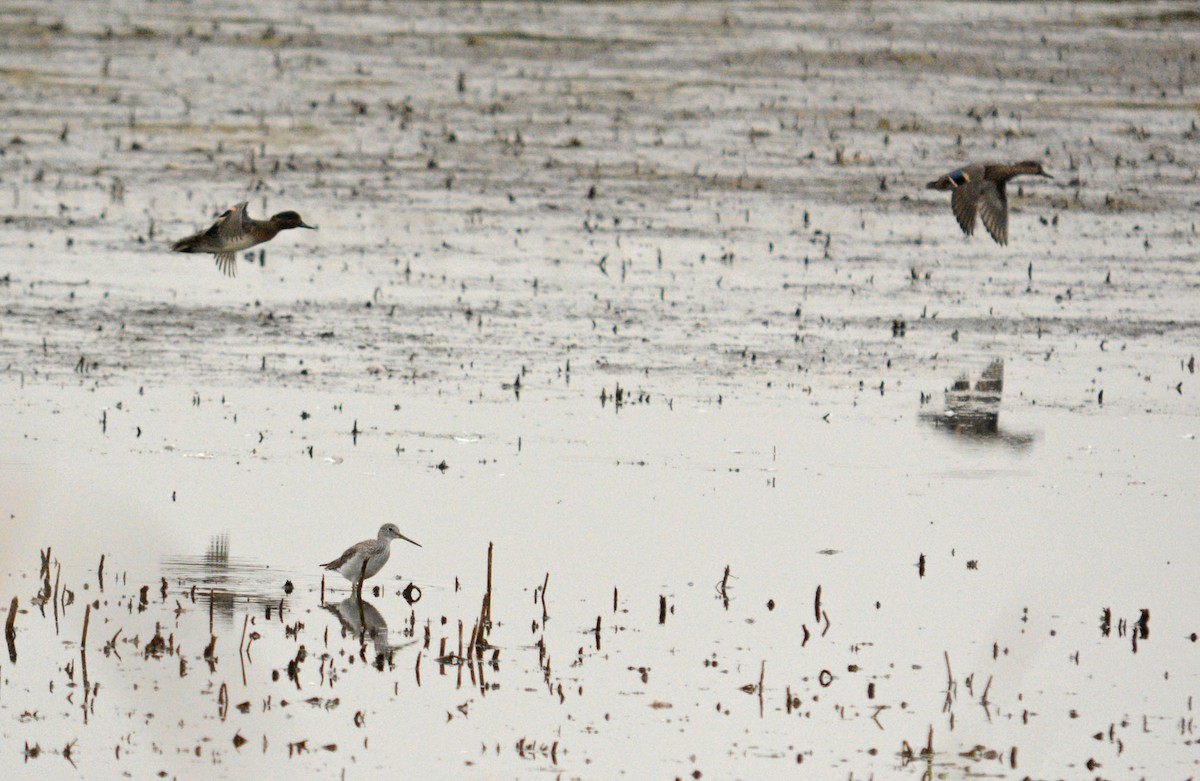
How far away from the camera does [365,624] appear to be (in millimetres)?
8875

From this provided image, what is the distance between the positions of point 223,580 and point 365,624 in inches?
33.1

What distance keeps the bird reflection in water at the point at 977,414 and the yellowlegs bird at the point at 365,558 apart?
4.77 meters

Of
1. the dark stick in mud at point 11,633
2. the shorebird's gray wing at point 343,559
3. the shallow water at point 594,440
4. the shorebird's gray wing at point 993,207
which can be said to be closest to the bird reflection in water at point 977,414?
the shallow water at point 594,440

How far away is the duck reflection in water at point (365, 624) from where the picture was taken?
8.53 m

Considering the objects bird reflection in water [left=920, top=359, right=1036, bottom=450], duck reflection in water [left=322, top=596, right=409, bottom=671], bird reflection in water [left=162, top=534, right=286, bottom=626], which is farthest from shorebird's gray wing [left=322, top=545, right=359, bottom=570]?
bird reflection in water [left=920, top=359, right=1036, bottom=450]

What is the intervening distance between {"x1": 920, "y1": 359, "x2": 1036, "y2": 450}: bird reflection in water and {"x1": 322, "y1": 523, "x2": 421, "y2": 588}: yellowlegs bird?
4770 mm

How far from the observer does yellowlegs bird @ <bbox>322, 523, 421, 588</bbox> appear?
9.19 meters

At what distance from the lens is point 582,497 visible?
1109 cm

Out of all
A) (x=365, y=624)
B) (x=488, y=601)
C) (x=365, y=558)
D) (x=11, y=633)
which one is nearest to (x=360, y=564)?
(x=365, y=558)

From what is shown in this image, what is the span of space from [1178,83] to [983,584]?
904 inches

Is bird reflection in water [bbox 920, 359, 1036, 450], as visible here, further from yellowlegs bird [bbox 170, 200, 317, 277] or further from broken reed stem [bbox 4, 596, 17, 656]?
broken reed stem [bbox 4, 596, 17, 656]

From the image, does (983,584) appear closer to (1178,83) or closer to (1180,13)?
(1178,83)

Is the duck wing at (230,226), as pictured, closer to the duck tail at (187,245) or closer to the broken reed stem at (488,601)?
the duck tail at (187,245)

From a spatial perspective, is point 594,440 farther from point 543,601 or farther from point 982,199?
point 982,199
